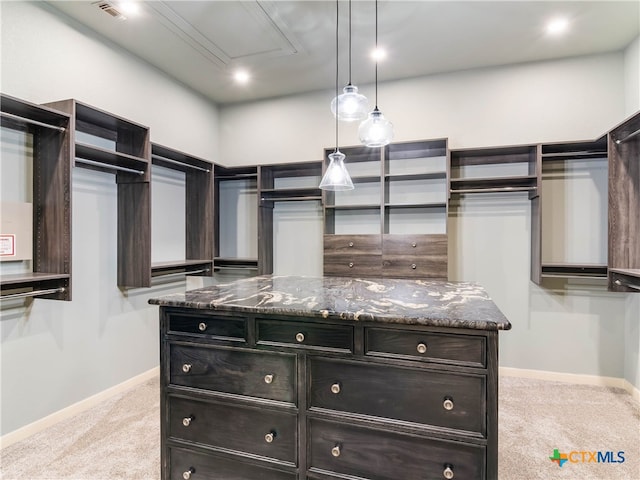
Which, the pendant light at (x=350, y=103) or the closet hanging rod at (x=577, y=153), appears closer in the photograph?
the pendant light at (x=350, y=103)

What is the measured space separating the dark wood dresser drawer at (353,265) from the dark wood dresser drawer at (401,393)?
2.11m

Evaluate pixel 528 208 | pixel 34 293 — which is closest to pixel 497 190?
pixel 528 208

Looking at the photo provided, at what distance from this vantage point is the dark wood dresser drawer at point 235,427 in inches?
62.8

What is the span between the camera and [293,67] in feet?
11.8

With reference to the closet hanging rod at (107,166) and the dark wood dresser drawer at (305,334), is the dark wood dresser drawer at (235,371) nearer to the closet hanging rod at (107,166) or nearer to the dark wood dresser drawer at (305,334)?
the dark wood dresser drawer at (305,334)

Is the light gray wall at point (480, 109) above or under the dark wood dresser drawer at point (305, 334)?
above

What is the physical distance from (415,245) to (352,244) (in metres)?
0.63

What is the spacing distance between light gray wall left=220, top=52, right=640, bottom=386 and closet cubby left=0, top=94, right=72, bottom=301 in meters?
2.74

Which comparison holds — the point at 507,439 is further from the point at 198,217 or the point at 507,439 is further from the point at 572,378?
the point at 198,217

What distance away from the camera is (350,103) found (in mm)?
2279

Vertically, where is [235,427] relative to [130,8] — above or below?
below

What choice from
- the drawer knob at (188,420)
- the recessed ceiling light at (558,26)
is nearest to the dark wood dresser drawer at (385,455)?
the drawer knob at (188,420)

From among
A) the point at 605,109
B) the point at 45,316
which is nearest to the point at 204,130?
the point at 45,316

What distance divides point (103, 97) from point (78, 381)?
235 centimetres
